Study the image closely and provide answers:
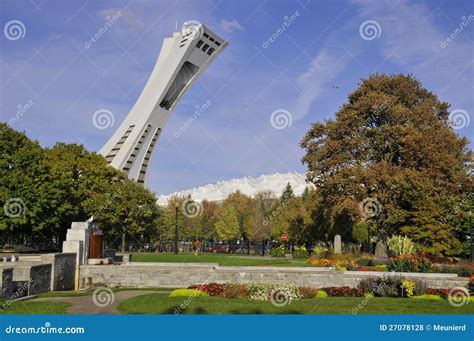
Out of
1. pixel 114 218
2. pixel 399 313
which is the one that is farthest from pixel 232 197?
pixel 399 313

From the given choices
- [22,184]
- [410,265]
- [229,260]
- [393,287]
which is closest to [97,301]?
[393,287]

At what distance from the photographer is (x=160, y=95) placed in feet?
294

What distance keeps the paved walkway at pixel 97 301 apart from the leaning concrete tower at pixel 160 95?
60.6 metres

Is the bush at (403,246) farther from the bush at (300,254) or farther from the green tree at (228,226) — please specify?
the green tree at (228,226)

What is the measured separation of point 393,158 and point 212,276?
24.0 m

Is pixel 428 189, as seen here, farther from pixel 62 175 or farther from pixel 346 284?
pixel 62 175

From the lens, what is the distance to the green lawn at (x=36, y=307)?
615 inches

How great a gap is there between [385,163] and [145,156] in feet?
173

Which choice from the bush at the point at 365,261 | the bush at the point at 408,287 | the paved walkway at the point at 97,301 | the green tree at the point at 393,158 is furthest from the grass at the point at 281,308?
the green tree at the point at 393,158

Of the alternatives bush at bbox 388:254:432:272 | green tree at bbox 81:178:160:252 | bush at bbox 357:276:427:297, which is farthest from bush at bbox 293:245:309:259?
bush at bbox 357:276:427:297

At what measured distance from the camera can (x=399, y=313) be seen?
16.5 metres

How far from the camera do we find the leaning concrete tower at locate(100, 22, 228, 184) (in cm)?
8269

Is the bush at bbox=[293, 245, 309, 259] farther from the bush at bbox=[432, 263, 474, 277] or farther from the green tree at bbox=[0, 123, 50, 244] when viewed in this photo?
the green tree at bbox=[0, 123, 50, 244]

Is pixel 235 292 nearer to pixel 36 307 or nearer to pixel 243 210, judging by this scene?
pixel 36 307
